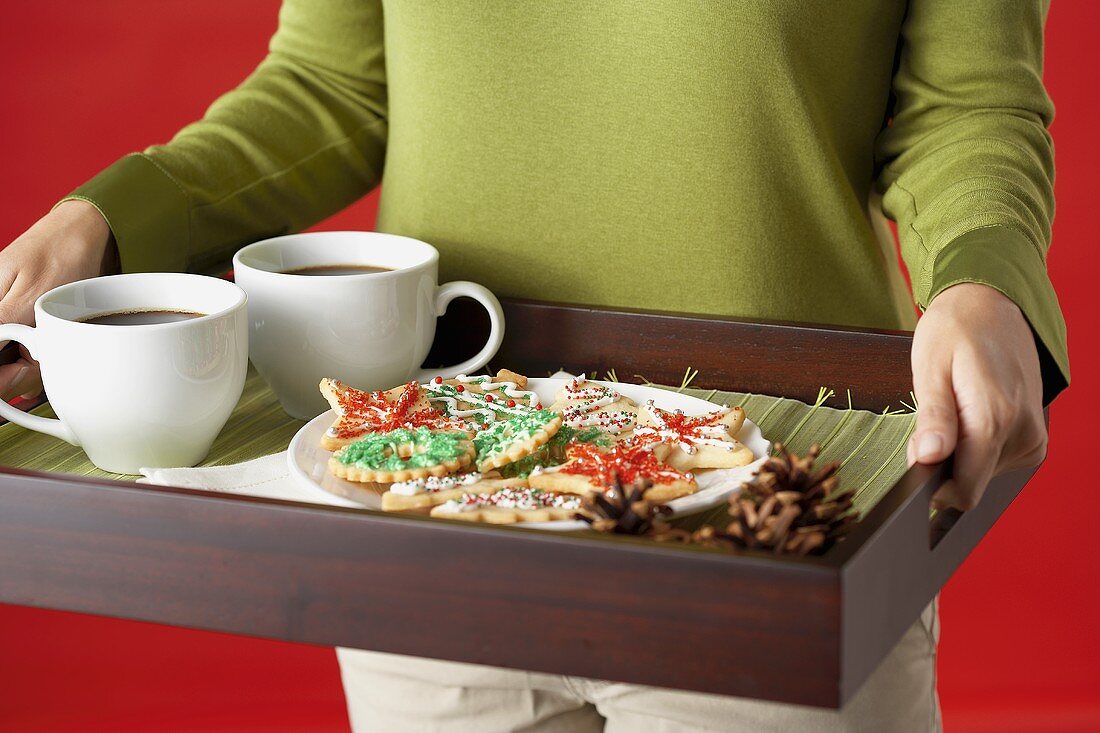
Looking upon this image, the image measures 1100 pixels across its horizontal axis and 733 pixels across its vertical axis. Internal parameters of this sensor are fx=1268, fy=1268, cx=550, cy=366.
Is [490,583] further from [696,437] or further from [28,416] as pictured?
[28,416]

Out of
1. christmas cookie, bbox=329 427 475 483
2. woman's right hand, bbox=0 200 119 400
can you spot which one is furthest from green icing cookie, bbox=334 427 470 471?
woman's right hand, bbox=0 200 119 400

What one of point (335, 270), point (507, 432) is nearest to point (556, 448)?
point (507, 432)

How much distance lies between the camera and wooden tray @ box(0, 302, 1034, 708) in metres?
0.50

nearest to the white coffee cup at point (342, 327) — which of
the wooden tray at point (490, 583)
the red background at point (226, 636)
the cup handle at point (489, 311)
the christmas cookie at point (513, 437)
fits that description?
the cup handle at point (489, 311)

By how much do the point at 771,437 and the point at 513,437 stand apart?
0.17 m

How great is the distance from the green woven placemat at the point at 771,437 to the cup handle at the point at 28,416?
0.05 ft

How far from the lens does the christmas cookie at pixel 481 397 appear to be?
2.47 feet

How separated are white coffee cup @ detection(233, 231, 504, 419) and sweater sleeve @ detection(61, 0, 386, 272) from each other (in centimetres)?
8

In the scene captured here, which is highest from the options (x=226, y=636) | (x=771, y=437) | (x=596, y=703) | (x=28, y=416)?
(x=28, y=416)

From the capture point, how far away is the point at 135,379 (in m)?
0.68

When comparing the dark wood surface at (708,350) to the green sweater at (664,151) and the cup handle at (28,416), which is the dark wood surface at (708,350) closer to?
the green sweater at (664,151)

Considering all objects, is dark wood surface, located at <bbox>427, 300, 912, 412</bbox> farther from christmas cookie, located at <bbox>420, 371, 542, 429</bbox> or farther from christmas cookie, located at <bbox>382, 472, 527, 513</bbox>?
christmas cookie, located at <bbox>382, 472, 527, 513</bbox>

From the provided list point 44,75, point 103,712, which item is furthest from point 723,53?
point 103,712

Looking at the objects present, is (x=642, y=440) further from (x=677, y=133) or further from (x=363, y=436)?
(x=677, y=133)
